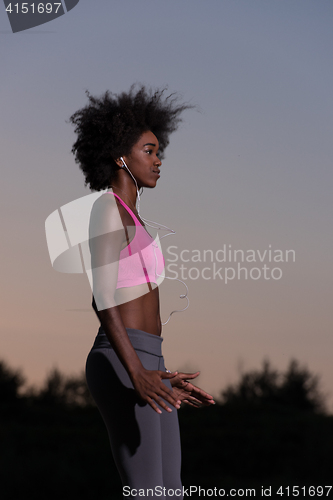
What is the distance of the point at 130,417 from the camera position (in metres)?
1.91

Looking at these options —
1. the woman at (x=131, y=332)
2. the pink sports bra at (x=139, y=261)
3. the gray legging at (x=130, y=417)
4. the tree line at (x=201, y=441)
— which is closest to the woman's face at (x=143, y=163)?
the woman at (x=131, y=332)

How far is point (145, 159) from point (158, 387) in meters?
1.05

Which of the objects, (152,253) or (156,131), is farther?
(156,131)

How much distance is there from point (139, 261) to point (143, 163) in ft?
1.65

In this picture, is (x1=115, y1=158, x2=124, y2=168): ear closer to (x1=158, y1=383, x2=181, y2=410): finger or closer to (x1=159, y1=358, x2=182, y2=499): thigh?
(x1=159, y1=358, x2=182, y2=499): thigh

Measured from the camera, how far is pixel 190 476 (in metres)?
9.58

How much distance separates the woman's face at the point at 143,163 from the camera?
2330mm

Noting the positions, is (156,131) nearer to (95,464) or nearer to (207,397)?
(207,397)

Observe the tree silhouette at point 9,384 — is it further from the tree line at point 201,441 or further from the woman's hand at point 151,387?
the woman's hand at point 151,387

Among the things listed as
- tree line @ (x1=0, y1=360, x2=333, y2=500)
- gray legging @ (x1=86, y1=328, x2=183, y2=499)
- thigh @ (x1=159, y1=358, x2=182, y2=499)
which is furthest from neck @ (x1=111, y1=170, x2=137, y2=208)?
tree line @ (x1=0, y1=360, x2=333, y2=500)

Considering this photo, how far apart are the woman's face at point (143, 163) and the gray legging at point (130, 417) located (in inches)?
27.8

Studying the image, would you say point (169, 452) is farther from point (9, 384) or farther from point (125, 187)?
point (9, 384)

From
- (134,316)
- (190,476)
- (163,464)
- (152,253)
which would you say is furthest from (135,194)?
(190,476)

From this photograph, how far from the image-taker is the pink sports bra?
204cm
